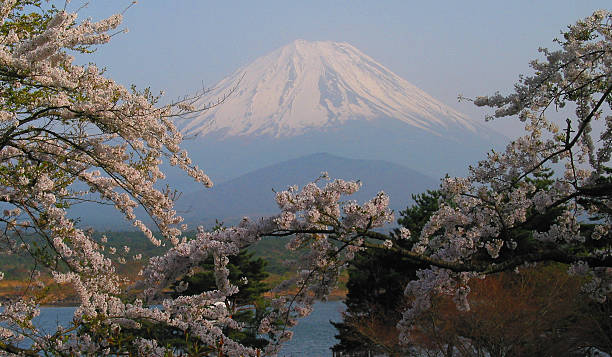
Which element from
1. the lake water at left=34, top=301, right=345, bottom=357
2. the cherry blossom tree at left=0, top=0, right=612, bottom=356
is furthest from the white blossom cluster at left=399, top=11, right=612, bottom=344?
the lake water at left=34, top=301, right=345, bottom=357

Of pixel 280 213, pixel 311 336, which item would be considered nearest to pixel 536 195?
pixel 280 213

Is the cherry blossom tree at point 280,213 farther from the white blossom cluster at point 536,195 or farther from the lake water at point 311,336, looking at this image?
the lake water at point 311,336

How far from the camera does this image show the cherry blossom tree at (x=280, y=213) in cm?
481

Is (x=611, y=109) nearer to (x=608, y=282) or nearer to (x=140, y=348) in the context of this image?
(x=608, y=282)

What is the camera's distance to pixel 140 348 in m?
6.04

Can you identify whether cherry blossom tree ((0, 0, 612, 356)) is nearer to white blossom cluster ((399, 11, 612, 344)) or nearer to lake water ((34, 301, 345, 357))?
white blossom cluster ((399, 11, 612, 344))

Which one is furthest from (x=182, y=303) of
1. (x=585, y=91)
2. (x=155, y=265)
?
(x=585, y=91)

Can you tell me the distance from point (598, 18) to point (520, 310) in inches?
513

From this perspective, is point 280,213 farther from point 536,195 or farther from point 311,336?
point 311,336

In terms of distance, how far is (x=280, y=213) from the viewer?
15.5ft

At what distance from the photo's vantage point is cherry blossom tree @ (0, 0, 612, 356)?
4.81 meters

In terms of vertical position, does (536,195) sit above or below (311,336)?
below

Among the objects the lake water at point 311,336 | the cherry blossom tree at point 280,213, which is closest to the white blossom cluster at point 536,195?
the cherry blossom tree at point 280,213

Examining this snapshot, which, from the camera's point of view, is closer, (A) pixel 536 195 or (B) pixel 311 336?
(A) pixel 536 195
